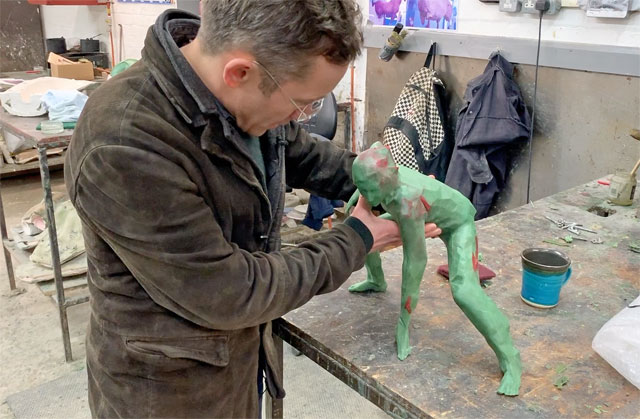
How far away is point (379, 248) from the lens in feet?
4.10

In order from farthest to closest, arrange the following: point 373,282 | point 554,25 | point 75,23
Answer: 1. point 75,23
2. point 554,25
3. point 373,282

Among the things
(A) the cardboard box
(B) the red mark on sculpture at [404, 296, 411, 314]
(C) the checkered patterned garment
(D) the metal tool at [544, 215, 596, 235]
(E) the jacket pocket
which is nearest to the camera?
(E) the jacket pocket

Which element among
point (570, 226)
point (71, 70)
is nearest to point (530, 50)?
point (570, 226)

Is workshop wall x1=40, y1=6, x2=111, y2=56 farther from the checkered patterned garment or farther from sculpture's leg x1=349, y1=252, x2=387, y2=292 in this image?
sculpture's leg x1=349, y1=252, x2=387, y2=292

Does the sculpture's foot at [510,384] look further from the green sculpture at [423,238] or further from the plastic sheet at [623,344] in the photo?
the plastic sheet at [623,344]

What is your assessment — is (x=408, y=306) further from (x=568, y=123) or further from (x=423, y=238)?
(x=568, y=123)

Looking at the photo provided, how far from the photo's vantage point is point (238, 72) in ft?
3.13

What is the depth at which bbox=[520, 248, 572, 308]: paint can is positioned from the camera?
1395 mm

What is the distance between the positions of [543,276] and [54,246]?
1.95 meters

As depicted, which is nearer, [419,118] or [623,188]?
[623,188]

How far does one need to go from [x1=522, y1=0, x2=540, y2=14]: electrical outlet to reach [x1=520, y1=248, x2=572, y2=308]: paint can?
4.97ft

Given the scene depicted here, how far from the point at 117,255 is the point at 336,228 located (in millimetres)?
434

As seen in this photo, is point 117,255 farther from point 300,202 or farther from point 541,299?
point 300,202

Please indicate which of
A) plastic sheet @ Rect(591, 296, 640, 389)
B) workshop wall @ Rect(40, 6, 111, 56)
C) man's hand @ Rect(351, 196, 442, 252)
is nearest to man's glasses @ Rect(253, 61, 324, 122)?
man's hand @ Rect(351, 196, 442, 252)
